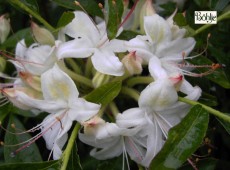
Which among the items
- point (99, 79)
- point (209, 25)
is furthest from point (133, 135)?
point (209, 25)

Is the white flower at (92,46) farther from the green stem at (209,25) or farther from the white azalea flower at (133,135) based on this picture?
the green stem at (209,25)

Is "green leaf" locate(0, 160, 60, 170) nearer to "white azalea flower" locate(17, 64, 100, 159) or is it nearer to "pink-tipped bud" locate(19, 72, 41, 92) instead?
"white azalea flower" locate(17, 64, 100, 159)

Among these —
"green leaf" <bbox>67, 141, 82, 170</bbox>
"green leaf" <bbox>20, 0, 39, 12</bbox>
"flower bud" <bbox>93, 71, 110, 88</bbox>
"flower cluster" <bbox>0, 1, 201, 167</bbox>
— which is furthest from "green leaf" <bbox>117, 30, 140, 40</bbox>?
"green leaf" <bbox>67, 141, 82, 170</bbox>

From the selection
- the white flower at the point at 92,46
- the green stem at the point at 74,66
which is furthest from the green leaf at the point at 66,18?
the green stem at the point at 74,66

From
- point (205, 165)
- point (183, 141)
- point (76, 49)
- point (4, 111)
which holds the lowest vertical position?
point (205, 165)

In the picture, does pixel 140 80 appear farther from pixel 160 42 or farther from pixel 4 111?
pixel 4 111
